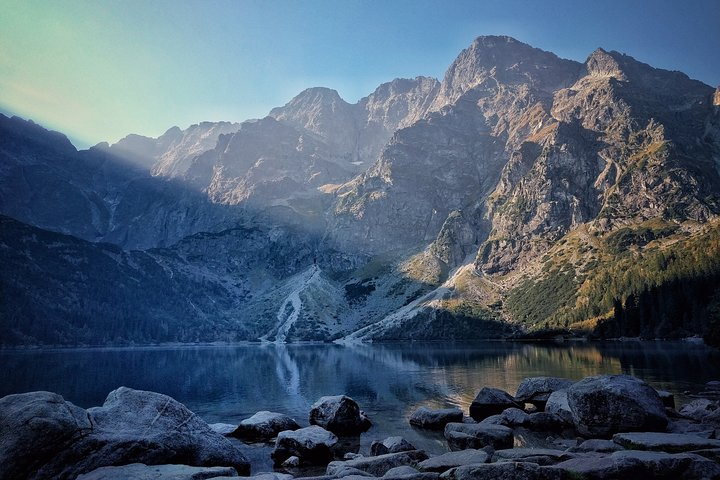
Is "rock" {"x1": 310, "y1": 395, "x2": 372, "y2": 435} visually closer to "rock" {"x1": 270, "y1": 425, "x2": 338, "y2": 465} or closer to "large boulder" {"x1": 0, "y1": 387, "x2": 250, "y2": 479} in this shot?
"rock" {"x1": 270, "y1": 425, "x2": 338, "y2": 465}

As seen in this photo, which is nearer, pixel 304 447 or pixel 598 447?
pixel 598 447

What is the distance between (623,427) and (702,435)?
5.38m

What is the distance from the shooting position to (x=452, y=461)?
2439 centimetres

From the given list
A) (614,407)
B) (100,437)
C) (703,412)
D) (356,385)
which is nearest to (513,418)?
(614,407)

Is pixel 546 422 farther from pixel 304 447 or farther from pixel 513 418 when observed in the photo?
pixel 304 447

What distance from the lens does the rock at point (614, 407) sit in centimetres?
3319

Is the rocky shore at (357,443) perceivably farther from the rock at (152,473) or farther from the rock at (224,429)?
the rock at (224,429)

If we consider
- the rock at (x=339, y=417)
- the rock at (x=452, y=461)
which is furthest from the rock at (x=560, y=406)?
the rock at (x=452, y=461)

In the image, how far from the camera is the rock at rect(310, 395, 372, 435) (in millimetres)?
44938

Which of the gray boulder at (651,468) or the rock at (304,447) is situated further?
the rock at (304,447)

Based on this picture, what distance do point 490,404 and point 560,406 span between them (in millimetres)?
8504

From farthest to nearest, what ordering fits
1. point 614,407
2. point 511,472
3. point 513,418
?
1. point 513,418
2. point 614,407
3. point 511,472

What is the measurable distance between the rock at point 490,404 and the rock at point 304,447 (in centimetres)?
1934

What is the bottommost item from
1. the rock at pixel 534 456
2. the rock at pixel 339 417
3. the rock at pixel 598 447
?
the rock at pixel 339 417
